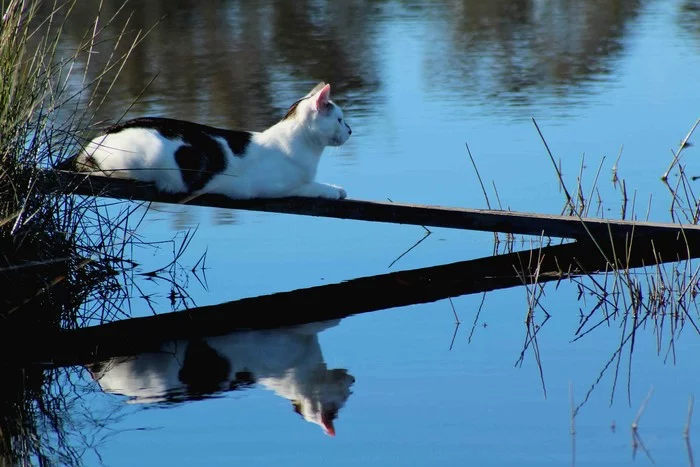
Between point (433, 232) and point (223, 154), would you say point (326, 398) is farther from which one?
point (433, 232)

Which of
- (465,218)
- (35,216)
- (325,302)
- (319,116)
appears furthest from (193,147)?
(465,218)

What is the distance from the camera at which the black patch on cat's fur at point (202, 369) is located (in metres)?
4.21

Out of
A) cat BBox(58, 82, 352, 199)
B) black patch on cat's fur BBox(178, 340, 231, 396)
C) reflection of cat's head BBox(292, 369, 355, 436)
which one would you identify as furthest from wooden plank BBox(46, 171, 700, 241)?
reflection of cat's head BBox(292, 369, 355, 436)

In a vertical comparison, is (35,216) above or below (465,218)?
above

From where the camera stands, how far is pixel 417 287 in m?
5.53

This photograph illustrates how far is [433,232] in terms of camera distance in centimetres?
654

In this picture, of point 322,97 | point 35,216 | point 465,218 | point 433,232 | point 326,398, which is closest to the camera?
point 326,398

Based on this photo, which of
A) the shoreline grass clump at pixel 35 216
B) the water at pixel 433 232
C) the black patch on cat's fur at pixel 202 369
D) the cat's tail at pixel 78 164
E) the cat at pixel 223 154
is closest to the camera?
A: the water at pixel 433 232

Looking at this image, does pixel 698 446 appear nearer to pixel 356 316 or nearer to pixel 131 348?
pixel 356 316

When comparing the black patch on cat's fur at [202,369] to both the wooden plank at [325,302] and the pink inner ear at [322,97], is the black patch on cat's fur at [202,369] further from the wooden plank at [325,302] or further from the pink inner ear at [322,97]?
the pink inner ear at [322,97]

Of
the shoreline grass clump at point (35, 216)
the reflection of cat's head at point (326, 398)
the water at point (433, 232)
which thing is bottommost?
the water at point (433, 232)

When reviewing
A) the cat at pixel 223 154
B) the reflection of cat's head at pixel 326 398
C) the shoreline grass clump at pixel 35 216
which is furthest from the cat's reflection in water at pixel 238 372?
the cat at pixel 223 154

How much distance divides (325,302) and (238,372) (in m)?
1.02

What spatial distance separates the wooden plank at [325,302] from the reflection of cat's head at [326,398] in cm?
73
